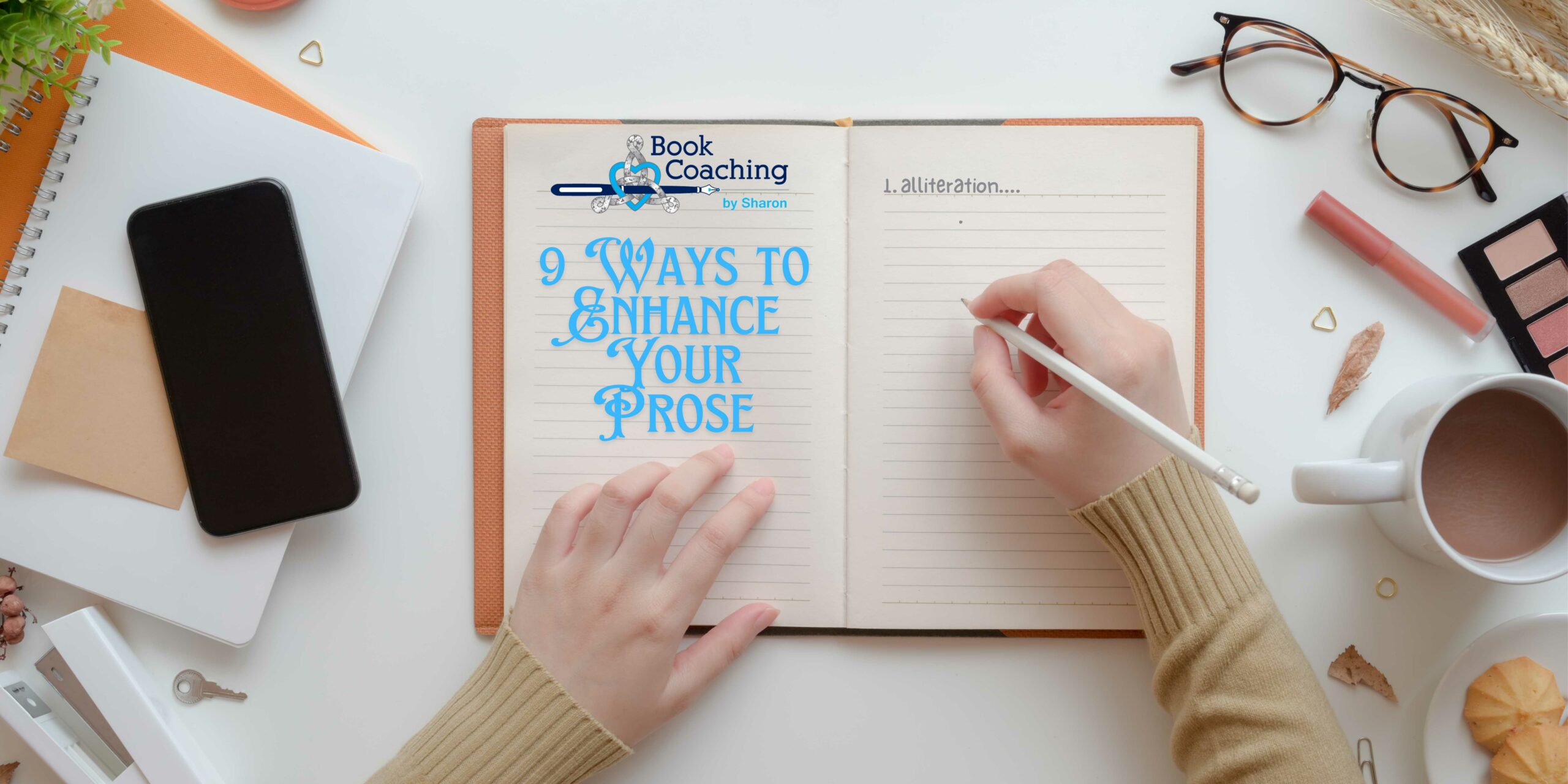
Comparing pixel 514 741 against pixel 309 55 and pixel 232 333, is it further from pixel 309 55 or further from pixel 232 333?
pixel 309 55

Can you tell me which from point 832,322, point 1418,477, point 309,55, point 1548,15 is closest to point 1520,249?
point 1548,15

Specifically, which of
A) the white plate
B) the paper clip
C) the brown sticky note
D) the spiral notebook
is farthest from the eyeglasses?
the brown sticky note

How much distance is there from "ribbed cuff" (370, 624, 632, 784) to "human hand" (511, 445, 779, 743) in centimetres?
1

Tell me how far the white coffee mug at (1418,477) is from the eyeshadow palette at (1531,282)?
0.46 feet

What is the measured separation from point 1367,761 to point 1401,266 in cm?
51

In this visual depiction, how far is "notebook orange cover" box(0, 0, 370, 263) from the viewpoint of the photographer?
85 centimetres

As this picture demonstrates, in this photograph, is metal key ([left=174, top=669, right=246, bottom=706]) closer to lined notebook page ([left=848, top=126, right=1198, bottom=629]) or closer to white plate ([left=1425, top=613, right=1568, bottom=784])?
lined notebook page ([left=848, top=126, right=1198, bottom=629])

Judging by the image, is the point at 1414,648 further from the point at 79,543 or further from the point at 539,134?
the point at 79,543

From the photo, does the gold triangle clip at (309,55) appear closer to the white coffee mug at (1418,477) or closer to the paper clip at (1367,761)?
the white coffee mug at (1418,477)

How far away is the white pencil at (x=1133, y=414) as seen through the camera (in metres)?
0.62

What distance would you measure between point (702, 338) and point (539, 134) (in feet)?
0.90

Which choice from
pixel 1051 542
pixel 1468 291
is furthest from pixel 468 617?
pixel 1468 291

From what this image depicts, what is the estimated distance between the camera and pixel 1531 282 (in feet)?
2.80

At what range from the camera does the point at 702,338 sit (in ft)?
2.84
